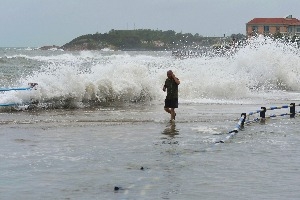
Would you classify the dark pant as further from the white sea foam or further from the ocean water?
the white sea foam

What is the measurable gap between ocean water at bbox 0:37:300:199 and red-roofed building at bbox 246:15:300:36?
336 feet

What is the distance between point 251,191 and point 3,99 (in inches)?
560

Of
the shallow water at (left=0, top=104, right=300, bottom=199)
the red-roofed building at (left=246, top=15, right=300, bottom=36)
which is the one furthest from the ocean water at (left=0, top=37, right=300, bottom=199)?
the red-roofed building at (left=246, top=15, right=300, bottom=36)

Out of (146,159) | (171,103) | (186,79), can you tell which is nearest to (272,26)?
(186,79)

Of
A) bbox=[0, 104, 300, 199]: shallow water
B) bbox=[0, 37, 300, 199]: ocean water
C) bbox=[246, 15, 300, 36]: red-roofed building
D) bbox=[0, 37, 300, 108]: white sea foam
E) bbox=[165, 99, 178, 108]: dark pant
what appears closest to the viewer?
bbox=[0, 104, 300, 199]: shallow water

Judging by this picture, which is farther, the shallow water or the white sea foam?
the white sea foam

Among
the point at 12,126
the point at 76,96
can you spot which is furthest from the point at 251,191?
the point at 76,96

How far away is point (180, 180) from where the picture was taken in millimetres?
9508

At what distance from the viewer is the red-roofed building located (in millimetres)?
128625

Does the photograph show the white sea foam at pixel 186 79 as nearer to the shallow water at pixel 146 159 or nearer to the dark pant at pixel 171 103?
the shallow water at pixel 146 159

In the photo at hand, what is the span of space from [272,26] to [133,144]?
121508mm

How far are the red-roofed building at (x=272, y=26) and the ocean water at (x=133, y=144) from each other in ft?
336

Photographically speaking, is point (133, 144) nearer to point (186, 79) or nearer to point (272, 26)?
point (186, 79)

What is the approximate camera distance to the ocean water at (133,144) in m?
9.08
